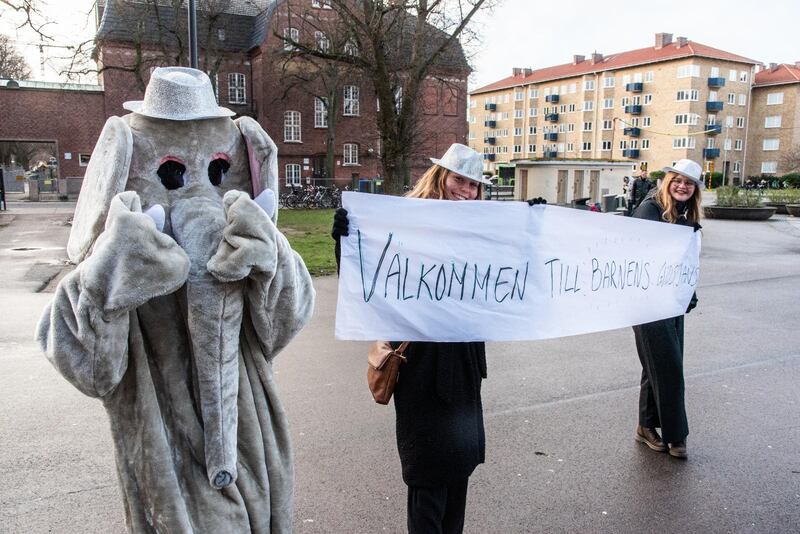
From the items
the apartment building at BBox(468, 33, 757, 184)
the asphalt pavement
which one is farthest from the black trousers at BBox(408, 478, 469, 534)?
the apartment building at BBox(468, 33, 757, 184)

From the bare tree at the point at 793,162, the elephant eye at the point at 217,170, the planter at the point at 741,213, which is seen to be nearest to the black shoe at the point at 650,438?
the elephant eye at the point at 217,170

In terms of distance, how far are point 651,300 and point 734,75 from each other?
3352 inches

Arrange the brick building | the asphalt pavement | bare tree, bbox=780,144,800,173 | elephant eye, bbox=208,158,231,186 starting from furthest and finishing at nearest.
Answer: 1. bare tree, bbox=780,144,800,173
2. the brick building
3. the asphalt pavement
4. elephant eye, bbox=208,158,231,186

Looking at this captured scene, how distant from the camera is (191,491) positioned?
2082mm

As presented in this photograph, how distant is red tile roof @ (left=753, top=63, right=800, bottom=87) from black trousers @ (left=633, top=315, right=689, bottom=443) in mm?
86927

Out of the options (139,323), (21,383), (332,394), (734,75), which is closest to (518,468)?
(332,394)

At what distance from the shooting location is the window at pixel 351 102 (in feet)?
146

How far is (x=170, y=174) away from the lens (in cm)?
219

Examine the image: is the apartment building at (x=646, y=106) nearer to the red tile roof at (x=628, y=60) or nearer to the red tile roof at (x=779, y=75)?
the red tile roof at (x=628, y=60)

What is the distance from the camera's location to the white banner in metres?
2.90

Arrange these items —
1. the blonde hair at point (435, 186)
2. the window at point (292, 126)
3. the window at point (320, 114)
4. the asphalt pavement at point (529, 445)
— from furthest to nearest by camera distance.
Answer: the window at point (320, 114), the window at point (292, 126), the asphalt pavement at point (529, 445), the blonde hair at point (435, 186)

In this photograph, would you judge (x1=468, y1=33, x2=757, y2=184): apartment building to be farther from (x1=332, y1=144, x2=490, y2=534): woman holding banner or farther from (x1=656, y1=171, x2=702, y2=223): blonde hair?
(x1=332, y1=144, x2=490, y2=534): woman holding banner

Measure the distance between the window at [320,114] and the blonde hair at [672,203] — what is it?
134 feet

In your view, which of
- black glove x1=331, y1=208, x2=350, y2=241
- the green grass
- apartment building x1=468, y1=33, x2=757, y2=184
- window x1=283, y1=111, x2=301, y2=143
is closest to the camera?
black glove x1=331, y1=208, x2=350, y2=241
